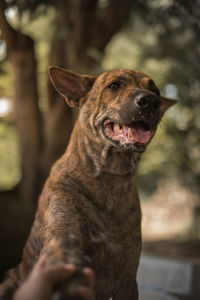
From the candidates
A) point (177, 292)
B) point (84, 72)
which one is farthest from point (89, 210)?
point (84, 72)

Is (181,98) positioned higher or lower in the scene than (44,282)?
higher

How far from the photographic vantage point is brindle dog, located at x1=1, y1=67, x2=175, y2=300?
223cm

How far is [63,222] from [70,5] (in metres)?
3.58

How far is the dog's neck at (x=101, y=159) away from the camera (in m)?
2.46

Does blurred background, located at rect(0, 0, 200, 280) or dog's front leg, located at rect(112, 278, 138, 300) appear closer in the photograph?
dog's front leg, located at rect(112, 278, 138, 300)

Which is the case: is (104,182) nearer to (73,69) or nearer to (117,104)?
(117,104)

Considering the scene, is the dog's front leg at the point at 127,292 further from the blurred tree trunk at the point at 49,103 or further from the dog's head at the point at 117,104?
the blurred tree trunk at the point at 49,103

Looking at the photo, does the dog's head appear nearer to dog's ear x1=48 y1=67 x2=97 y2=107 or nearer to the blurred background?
dog's ear x1=48 y1=67 x2=97 y2=107

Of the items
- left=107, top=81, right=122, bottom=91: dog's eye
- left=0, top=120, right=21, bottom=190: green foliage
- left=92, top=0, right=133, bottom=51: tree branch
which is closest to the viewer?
left=107, top=81, right=122, bottom=91: dog's eye

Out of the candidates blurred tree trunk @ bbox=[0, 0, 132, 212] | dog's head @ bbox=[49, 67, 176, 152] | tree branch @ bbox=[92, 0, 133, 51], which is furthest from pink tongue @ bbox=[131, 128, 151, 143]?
tree branch @ bbox=[92, 0, 133, 51]

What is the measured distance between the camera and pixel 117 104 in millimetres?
2412

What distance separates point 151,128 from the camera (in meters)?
2.34

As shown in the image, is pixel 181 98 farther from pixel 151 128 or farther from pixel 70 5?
pixel 151 128

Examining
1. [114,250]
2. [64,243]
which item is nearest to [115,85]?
[114,250]
